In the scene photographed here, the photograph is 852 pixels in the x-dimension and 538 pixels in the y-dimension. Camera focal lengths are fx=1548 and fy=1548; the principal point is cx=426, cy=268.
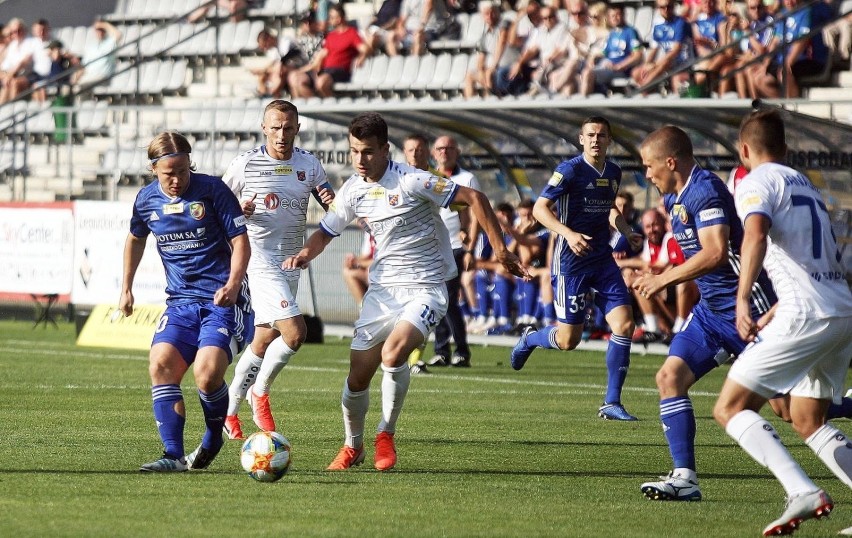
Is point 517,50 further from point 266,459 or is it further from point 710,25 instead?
point 266,459

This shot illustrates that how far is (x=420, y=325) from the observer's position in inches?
350

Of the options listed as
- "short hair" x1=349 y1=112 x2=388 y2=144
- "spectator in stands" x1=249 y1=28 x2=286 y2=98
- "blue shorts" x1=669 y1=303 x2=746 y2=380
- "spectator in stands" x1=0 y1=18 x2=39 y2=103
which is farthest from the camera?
"spectator in stands" x1=0 y1=18 x2=39 y2=103

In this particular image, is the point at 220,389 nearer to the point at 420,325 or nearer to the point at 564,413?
the point at 420,325

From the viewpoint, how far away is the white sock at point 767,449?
6617 mm

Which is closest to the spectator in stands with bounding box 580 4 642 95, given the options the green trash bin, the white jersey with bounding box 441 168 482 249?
the white jersey with bounding box 441 168 482 249

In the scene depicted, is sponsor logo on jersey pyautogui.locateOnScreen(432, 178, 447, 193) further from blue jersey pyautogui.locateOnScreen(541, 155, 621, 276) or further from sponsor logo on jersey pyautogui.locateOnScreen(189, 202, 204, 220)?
blue jersey pyautogui.locateOnScreen(541, 155, 621, 276)

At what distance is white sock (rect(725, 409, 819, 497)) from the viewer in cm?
662

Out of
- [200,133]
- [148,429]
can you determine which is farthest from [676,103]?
[200,133]

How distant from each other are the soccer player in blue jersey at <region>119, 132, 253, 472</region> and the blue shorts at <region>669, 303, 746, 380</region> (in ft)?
8.11

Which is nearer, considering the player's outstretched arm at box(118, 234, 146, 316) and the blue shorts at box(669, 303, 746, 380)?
the blue shorts at box(669, 303, 746, 380)

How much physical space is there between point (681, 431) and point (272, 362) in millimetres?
3633

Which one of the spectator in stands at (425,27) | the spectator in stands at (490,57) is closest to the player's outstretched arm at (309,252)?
the spectator in stands at (490,57)

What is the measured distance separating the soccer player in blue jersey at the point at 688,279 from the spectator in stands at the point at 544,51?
13.1 metres

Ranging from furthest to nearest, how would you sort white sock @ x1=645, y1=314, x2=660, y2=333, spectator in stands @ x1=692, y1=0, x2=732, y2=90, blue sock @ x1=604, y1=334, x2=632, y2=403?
spectator in stands @ x1=692, y1=0, x2=732, y2=90 < white sock @ x1=645, y1=314, x2=660, y2=333 < blue sock @ x1=604, y1=334, x2=632, y2=403
